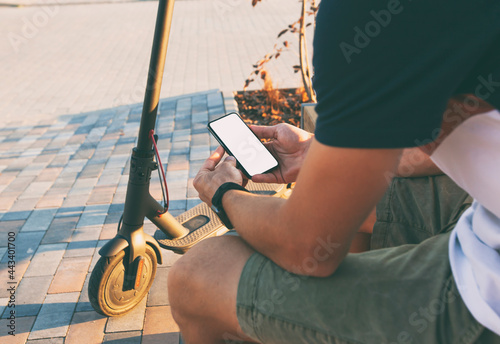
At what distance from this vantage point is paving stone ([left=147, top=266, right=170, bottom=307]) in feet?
7.40

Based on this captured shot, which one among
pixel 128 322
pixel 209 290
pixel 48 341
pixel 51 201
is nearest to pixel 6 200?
pixel 51 201

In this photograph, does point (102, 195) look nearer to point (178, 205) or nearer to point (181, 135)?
point (178, 205)

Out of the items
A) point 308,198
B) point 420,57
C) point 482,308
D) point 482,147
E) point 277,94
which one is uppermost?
point 420,57

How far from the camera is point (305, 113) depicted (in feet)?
10.9

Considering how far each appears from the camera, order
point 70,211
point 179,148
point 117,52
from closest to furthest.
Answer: point 70,211 → point 179,148 → point 117,52

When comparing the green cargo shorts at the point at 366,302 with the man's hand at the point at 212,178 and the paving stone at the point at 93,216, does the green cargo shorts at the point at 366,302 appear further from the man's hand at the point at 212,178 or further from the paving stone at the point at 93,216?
the paving stone at the point at 93,216

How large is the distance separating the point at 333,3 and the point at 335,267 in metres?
0.61

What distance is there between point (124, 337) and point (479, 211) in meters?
1.54

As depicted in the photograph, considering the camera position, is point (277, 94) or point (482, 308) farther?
point (277, 94)

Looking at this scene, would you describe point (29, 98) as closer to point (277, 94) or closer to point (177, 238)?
point (277, 94)

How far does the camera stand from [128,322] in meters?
2.13

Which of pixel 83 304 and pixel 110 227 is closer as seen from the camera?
pixel 83 304

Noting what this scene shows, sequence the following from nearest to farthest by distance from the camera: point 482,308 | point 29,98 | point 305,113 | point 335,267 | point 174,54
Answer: point 482,308 → point 335,267 → point 305,113 → point 29,98 → point 174,54

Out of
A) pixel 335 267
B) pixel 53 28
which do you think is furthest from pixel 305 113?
pixel 53 28
